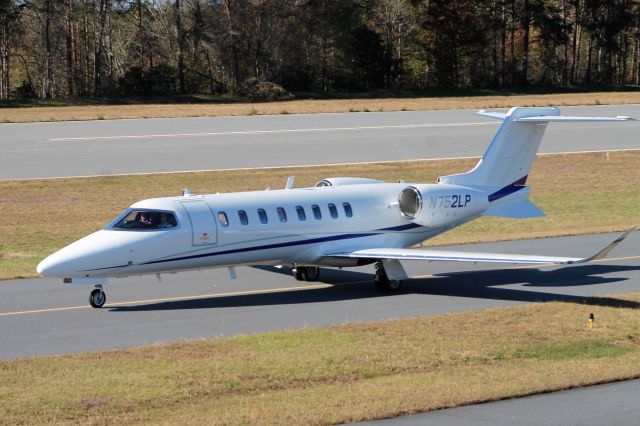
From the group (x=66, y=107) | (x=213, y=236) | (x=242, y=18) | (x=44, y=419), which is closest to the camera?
(x=44, y=419)

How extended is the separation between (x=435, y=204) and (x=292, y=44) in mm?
57541

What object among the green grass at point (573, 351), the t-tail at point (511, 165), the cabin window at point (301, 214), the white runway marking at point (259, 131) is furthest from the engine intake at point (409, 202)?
the white runway marking at point (259, 131)

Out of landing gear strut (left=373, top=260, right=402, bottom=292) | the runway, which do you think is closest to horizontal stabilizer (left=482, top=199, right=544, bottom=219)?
the runway

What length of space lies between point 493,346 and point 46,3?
61.6 metres

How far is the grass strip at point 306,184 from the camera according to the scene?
1200 inches

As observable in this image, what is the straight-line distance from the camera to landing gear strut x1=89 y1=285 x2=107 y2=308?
20359mm

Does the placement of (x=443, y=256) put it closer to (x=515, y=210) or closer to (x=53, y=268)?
(x=515, y=210)

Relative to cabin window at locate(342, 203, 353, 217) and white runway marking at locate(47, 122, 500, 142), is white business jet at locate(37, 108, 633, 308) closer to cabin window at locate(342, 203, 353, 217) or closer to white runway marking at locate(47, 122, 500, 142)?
cabin window at locate(342, 203, 353, 217)

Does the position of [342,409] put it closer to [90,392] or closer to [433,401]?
[433,401]

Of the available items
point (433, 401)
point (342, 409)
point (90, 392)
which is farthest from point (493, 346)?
point (90, 392)

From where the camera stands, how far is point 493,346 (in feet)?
54.7

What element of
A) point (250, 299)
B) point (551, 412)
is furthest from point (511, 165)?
point (551, 412)

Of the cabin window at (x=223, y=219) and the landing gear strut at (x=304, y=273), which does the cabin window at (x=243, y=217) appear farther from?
the landing gear strut at (x=304, y=273)

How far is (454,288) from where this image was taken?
75.5 feet
